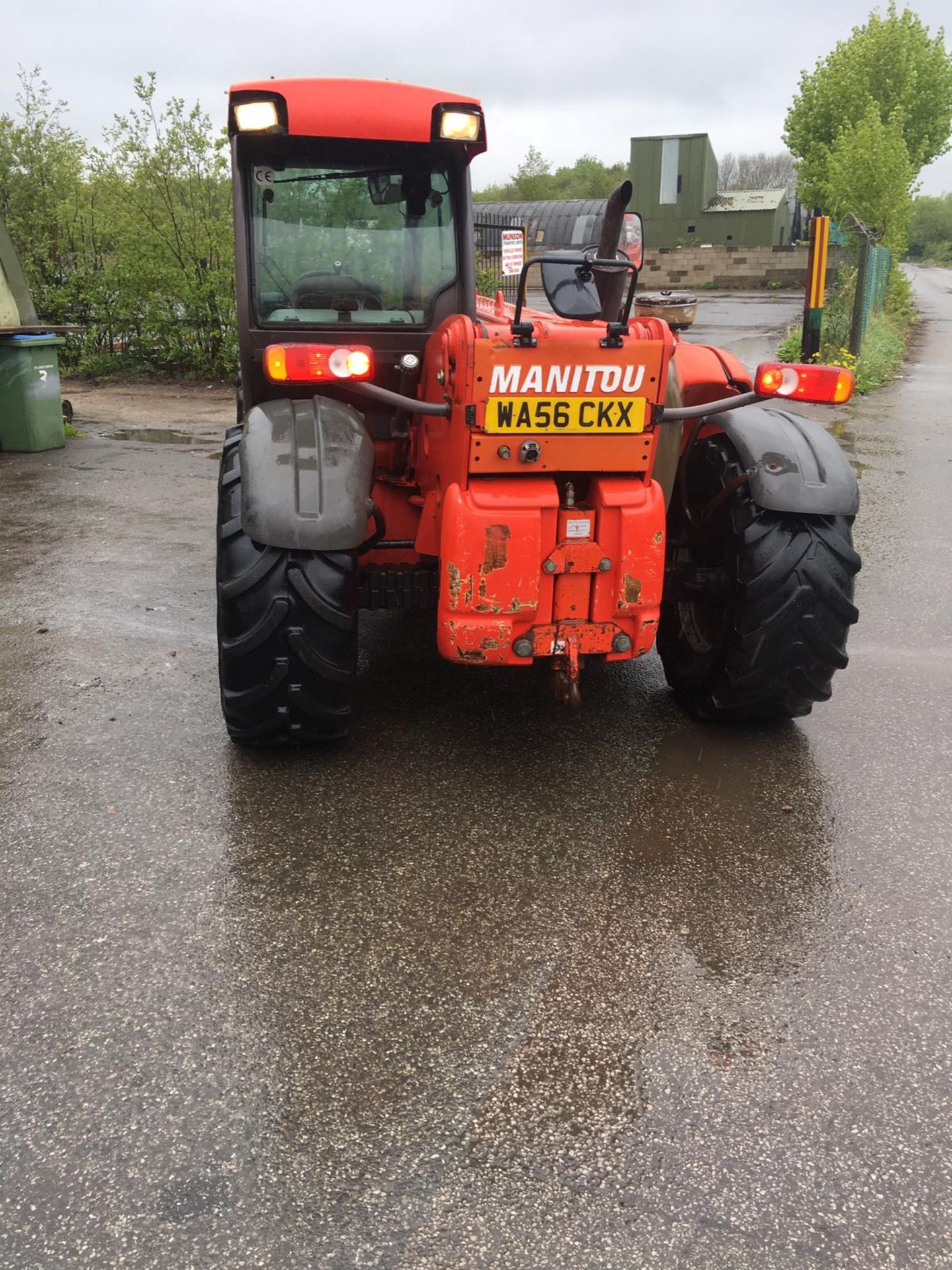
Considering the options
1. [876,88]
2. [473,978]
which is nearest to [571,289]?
[473,978]

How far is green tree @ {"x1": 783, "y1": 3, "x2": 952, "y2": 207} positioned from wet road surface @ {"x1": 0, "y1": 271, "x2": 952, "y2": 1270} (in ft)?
131

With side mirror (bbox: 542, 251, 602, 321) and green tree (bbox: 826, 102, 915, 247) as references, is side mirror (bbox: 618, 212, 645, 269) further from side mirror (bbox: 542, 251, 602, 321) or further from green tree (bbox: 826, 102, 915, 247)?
green tree (bbox: 826, 102, 915, 247)

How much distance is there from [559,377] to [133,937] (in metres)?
1.94

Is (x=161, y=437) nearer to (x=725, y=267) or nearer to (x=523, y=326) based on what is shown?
(x=523, y=326)

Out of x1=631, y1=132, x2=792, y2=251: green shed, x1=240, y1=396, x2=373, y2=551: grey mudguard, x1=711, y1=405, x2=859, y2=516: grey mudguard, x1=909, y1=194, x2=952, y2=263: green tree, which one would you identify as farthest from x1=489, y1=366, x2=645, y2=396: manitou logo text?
x1=909, y1=194, x2=952, y2=263: green tree

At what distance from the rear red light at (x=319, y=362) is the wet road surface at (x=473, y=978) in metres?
1.34

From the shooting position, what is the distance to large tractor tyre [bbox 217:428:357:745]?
330cm

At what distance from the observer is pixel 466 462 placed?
319 centimetres

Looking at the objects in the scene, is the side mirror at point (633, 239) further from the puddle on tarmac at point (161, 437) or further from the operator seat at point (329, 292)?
the puddle on tarmac at point (161, 437)

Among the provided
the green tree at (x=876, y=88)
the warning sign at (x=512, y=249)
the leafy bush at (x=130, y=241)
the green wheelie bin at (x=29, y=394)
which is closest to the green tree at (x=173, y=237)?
the leafy bush at (x=130, y=241)

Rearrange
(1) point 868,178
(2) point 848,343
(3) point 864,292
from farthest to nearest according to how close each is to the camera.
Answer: (1) point 868,178, (2) point 848,343, (3) point 864,292

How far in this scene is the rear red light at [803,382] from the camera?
3.33 meters

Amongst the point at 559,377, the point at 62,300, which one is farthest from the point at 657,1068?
the point at 62,300

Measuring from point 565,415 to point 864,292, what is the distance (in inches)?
512
